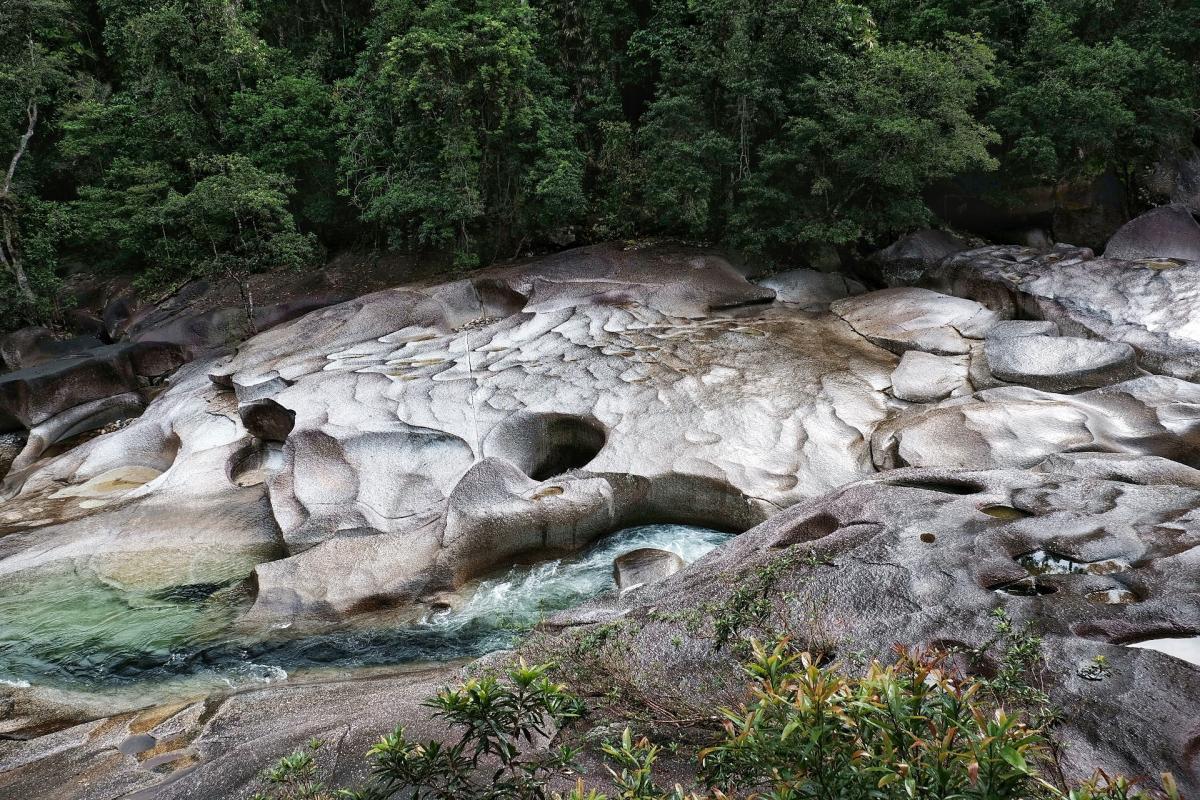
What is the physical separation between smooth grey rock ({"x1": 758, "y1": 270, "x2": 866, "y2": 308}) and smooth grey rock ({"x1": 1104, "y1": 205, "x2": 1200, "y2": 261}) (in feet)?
14.3

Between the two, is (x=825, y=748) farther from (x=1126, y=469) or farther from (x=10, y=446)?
(x=10, y=446)

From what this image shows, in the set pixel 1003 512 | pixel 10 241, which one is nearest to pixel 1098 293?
pixel 1003 512

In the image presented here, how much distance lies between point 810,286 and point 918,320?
3.09 m

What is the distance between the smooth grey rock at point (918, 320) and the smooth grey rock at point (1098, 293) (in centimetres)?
91

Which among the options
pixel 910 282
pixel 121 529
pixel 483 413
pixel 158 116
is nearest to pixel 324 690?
pixel 483 413

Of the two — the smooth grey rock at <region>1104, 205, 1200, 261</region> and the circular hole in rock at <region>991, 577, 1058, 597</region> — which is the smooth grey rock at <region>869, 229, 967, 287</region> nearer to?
the smooth grey rock at <region>1104, 205, 1200, 261</region>

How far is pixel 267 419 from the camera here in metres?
9.95

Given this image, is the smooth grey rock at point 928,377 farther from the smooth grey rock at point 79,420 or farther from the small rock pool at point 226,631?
the smooth grey rock at point 79,420

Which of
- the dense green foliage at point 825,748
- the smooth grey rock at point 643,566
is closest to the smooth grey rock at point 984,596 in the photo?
the dense green foliage at point 825,748

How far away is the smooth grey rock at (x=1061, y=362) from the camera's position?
845 cm

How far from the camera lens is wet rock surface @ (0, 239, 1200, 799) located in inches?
154

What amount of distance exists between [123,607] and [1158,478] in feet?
30.2

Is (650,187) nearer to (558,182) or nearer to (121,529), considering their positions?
(558,182)

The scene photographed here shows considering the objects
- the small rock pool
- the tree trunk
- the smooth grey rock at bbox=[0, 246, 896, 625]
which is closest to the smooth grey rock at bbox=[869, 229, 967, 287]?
the smooth grey rock at bbox=[0, 246, 896, 625]
